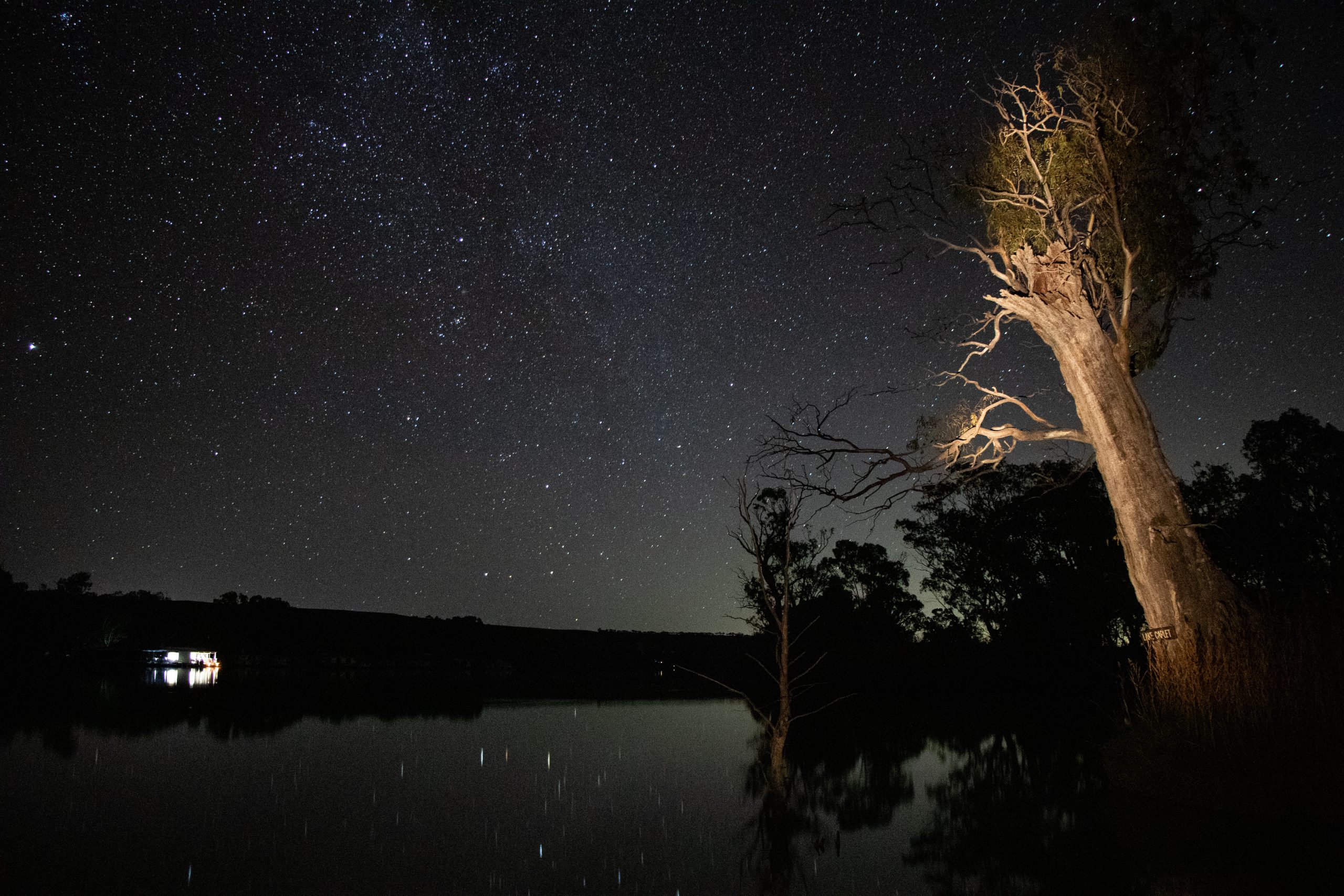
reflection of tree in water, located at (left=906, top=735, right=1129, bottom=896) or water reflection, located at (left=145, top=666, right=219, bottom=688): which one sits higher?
reflection of tree in water, located at (left=906, top=735, right=1129, bottom=896)

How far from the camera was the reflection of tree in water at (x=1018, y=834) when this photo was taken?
5.55 metres

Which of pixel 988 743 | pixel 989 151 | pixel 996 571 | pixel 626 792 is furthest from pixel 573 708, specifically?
pixel 996 571

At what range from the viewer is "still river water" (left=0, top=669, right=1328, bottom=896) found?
5.57 metres

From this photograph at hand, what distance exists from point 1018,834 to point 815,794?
8.54ft

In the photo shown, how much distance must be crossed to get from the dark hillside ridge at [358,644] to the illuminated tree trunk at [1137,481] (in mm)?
27837

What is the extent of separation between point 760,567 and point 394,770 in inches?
251

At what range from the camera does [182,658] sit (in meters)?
63.9

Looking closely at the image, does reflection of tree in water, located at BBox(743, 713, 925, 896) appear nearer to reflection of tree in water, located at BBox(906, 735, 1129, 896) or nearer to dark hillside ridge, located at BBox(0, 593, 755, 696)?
reflection of tree in water, located at BBox(906, 735, 1129, 896)

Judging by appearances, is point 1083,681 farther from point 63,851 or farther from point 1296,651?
point 63,851

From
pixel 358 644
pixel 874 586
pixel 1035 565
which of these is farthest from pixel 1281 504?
pixel 358 644

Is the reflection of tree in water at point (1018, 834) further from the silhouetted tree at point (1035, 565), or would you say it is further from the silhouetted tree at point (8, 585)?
the silhouetted tree at point (8, 585)

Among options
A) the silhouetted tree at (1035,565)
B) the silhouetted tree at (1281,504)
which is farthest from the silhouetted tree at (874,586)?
the silhouetted tree at (1281,504)

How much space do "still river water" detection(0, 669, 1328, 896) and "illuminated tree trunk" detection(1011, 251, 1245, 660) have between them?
238 centimetres

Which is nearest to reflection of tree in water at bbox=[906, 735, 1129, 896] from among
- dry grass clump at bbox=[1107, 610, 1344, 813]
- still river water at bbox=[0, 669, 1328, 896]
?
still river water at bbox=[0, 669, 1328, 896]
